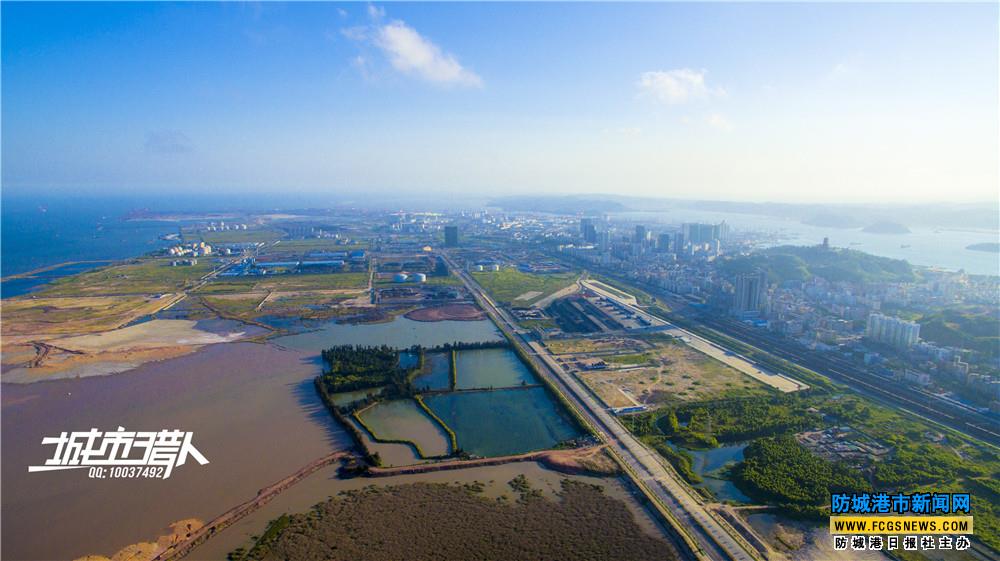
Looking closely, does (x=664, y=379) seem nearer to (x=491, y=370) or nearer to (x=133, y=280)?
(x=491, y=370)

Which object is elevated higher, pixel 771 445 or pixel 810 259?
pixel 810 259

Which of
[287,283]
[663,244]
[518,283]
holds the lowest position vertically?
[287,283]

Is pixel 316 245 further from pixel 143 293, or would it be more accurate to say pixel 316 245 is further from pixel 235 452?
pixel 235 452

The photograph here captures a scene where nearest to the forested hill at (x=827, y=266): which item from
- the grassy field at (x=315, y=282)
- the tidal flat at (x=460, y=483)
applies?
the grassy field at (x=315, y=282)

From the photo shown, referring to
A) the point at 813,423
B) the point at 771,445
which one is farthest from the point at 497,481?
the point at 813,423

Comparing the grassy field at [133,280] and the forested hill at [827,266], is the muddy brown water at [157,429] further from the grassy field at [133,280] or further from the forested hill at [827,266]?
the forested hill at [827,266]

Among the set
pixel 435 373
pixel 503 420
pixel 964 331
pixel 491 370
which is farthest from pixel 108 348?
pixel 964 331

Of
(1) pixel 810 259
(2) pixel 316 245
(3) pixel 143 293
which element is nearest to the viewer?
(3) pixel 143 293
